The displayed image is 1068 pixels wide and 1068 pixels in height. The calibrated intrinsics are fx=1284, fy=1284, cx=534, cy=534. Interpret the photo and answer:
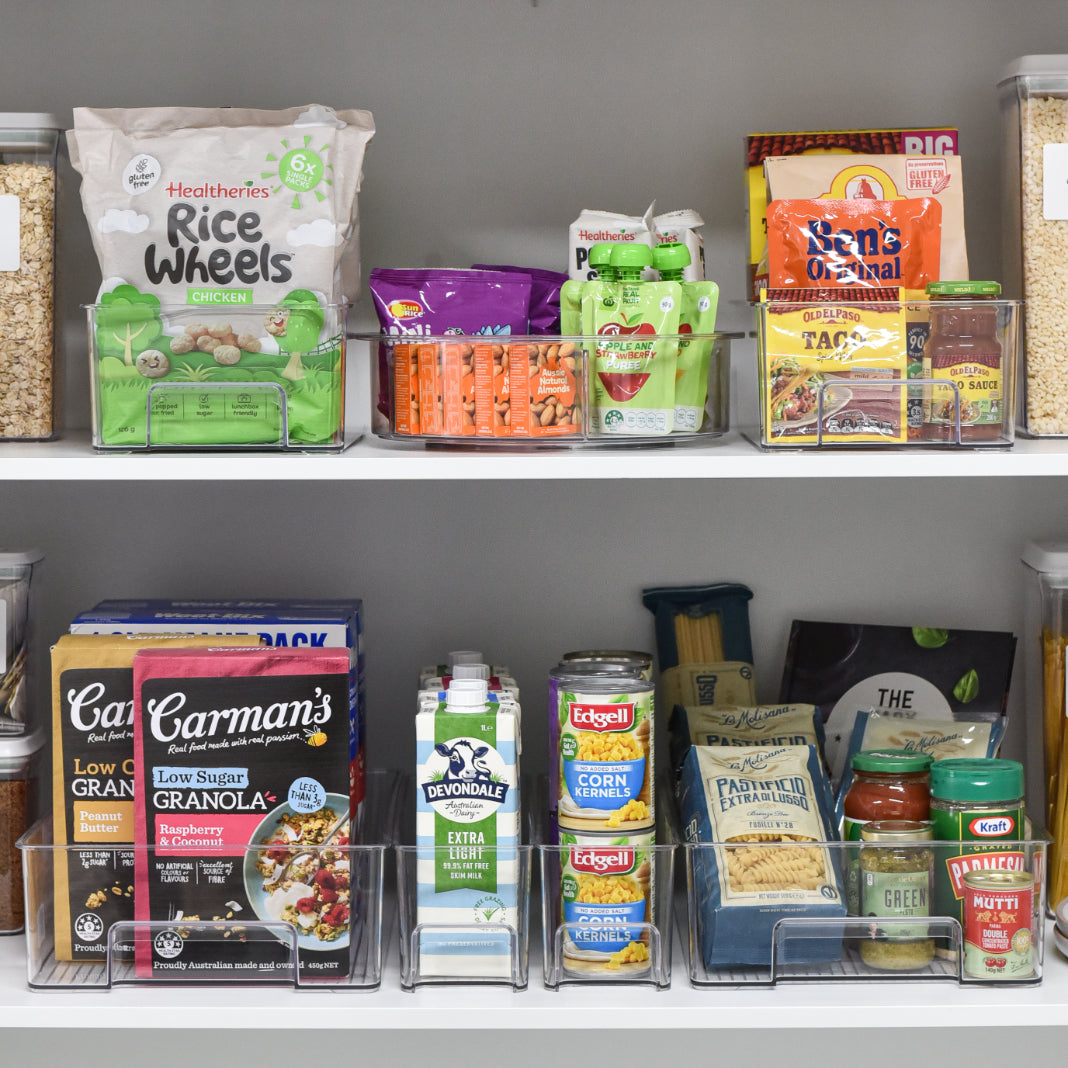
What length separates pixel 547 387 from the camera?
1216mm

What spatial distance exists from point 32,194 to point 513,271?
19.3 inches

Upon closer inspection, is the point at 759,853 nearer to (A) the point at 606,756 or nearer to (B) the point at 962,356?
(A) the point at 606,756

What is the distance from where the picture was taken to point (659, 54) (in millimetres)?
1493

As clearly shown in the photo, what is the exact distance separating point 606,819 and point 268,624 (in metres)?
0.40

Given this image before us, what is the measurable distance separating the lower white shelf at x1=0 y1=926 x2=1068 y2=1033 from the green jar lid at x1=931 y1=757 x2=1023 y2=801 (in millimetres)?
174

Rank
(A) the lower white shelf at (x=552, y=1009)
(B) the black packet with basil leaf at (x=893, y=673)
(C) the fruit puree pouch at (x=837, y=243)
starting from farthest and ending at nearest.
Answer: (B) the black packet with basil leaf at (x=893, y=673) < (C) the fruit puree pouch at (x=837, y=243) < (A) the lower white shelf at (x=552, y=1009)

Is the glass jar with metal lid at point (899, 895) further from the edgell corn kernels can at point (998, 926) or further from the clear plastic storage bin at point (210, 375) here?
the clear plastic storage bin at point (210, 375)

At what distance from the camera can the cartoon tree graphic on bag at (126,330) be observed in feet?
3.97

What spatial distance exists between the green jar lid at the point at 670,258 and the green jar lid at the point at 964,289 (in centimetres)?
23

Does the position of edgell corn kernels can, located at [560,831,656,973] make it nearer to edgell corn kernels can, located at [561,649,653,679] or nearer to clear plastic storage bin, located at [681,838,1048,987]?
clear plastic storage bin, located at [681,838,1048,987]

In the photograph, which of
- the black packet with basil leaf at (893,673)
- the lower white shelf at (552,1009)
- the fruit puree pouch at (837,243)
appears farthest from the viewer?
the black packet with basil leaf at (893,673)

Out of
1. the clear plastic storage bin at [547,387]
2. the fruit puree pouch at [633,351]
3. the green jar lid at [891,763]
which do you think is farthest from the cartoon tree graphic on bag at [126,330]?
the green jar lid at [891,763]

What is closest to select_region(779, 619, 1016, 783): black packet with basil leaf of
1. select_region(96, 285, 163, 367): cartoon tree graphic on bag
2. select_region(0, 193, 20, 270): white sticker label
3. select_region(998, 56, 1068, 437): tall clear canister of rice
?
select_region(998, 56, 1068, 437): tall clear canister of rice

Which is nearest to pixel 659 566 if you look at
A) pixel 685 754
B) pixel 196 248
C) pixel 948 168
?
pixel 685 754
